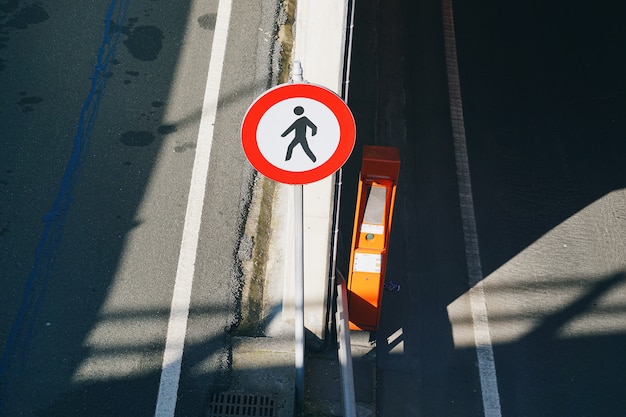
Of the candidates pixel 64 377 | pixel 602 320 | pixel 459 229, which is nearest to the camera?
pixel 64 377

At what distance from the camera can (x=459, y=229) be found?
7336 mm

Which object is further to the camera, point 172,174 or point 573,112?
point 573,112

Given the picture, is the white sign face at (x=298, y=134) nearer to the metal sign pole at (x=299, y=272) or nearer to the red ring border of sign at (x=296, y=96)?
the red ring border of sign at (x=296, y=96)

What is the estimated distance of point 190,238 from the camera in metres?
6.23

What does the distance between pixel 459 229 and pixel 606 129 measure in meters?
2.92

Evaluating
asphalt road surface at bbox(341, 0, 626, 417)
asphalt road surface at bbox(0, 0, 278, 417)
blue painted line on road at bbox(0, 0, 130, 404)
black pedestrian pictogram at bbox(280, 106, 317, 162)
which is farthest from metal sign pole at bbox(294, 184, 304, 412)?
blue painted line on road at bbox(0, 0, 130, 404)

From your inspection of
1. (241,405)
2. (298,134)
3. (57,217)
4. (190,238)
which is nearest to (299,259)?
(298,134)

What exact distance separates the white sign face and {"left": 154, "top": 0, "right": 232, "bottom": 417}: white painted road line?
2.29 metres

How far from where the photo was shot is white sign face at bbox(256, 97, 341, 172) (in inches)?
150

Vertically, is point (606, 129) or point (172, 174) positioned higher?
point (606, 129)

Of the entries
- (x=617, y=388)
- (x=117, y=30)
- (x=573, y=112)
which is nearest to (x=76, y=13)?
(x=117, y=30)

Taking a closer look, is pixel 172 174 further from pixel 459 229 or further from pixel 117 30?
pixel 459 229

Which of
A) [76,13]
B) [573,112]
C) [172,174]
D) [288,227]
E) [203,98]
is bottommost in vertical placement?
[288,227]

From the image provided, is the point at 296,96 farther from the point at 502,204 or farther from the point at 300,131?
the point at 502,204
